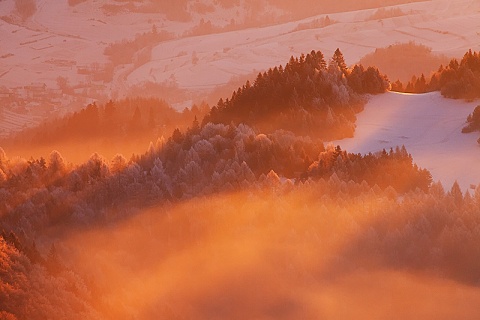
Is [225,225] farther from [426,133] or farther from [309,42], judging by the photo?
[309,42]

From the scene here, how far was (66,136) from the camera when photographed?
269 feet

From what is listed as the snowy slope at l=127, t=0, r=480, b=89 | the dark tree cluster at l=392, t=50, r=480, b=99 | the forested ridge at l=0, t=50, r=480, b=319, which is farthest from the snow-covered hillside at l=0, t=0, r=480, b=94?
the forested ridge at l=0, t=50, r=480, b=319

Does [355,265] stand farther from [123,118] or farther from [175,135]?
[123,118]

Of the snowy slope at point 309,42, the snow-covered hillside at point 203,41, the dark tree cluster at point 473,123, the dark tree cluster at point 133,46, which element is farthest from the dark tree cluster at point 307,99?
the dark tree cluster at point 133,46

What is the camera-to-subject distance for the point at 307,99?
43.9 meters

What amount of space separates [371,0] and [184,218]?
486 ft

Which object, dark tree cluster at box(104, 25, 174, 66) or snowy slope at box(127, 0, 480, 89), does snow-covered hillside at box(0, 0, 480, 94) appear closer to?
snowy slope at box(127, 0, 480, 89)

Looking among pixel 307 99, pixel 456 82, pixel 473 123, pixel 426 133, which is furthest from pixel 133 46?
pixel 473 123

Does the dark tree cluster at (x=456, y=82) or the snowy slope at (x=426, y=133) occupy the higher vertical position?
the dark tree cluster at (x=456, y=82)

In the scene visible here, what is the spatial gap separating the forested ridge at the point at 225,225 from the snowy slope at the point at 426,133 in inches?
53.4

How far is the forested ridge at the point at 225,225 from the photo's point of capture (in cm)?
2192

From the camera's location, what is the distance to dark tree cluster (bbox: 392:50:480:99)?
42.4 m

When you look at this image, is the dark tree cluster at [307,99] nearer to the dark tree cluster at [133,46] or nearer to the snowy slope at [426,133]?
the snowy slope at [426,133]

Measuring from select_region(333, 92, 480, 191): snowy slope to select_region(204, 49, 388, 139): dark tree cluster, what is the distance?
107 cm
